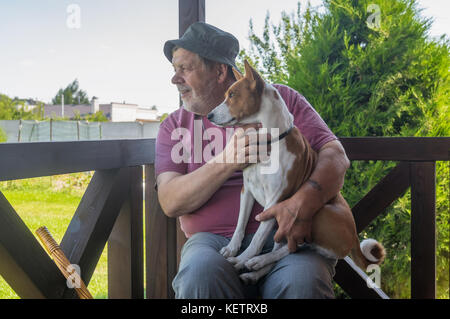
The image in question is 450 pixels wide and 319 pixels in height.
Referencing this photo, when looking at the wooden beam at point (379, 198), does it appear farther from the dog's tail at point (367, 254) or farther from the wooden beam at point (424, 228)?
the dog's tail at point (367, 254)

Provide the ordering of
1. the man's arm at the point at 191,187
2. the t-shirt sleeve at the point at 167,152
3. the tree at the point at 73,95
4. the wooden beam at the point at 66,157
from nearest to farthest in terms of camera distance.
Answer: the wooden beam at the point at 66,157
the man's arm at the point at 191,187
the t-shirt sleeve at the point at 167,152
the tree at the point at 73,95

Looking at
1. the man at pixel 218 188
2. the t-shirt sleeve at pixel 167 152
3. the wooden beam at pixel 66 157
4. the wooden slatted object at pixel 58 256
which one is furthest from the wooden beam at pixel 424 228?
the wooden slatted object at pixel 58 256

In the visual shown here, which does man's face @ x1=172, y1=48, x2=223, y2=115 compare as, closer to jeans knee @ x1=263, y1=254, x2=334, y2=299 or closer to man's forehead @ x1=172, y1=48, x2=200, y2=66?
man's forehead @ x1=172, y1=48, x2=200, y2=66

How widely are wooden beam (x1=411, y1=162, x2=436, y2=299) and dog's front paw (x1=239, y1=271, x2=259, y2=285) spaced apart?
2.99 ft

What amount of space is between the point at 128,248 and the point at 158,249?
0.17 meters

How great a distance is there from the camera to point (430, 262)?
1.51m

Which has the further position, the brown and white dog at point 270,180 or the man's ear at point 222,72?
the man's ear at point 222,72

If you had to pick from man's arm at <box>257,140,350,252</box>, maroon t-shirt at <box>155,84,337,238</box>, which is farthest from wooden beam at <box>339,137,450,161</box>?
man's arm at <box>257,140,350,252</box>

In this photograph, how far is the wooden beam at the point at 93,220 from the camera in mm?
1119

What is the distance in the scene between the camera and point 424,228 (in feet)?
4.98

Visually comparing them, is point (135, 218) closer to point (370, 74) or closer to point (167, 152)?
point (167, 152)

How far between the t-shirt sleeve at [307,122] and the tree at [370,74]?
1.95ft

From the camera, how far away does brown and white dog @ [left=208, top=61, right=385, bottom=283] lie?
2.99 ft
